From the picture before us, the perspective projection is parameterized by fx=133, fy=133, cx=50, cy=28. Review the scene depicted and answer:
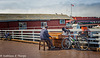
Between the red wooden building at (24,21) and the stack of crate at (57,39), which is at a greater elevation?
the red wooden building at (24,21)

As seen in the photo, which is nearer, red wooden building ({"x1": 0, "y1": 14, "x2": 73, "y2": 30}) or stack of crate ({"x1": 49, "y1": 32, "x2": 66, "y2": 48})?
stack of crate ({"x1": 49, "y1": 32, "x2": 66, "y2": 48})

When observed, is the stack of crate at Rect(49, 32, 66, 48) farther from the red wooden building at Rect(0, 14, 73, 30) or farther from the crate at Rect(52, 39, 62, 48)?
the red wooden building at Rect(0, 14, 73, 30)

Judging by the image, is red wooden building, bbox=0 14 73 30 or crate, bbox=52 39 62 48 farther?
red wooden building, bbox=0 14 73 30

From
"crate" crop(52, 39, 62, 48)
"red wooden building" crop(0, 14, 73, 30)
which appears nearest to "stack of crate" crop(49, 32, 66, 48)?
"crate" crop(52, 39, 62, 48)

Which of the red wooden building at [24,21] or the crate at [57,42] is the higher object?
the red wooden building at [24,21]

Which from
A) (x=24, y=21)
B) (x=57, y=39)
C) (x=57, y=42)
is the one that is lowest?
(x=57, y=42)

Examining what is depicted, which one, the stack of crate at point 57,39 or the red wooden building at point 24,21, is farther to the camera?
the red wooden building at point 24,21

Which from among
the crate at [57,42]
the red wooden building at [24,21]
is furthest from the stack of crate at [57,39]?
the red wooden building at [24,21]

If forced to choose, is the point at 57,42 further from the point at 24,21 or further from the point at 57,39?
the point at 24,21

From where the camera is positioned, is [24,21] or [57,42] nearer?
[57,42]

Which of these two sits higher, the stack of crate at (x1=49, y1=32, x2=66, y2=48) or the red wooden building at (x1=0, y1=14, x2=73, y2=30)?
the red wooden building at (x1=0, y1=14, x2=73, y2=30)

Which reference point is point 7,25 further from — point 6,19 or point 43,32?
point 43,32

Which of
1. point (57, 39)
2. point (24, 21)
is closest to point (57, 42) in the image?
point (57, 39)

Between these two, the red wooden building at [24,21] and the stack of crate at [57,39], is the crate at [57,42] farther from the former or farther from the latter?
the red wooden building at [24,21]
